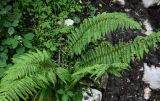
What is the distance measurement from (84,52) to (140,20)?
3.79 feet

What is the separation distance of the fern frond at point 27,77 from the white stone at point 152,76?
130 centimetres

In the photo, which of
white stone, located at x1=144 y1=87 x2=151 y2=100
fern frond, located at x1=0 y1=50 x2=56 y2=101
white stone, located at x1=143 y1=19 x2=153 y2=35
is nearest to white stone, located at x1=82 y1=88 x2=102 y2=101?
fern frond, located at x1=0 y1=50 x2=56 y2=101

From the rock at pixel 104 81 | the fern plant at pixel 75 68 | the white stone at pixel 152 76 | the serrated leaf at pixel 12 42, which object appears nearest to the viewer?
the fern plant at pixel 75 68

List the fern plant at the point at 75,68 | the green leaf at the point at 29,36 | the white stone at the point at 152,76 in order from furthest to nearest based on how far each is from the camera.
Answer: the white stone at the point at 152,76
the green leaf at the point at 29,36
the fern plant at the point at 75,68

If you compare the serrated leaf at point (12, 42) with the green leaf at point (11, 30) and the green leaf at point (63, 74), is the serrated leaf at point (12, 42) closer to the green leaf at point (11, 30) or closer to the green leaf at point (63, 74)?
the green leaf at point (11, 30)

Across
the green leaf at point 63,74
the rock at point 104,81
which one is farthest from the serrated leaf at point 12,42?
the rock at point 104,81

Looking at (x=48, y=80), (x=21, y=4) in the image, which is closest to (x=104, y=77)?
(x=48, y=80)

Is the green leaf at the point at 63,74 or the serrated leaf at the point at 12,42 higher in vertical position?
the serrated leaf at the point at 12,42

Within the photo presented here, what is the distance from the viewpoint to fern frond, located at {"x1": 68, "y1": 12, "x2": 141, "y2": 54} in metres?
3.48

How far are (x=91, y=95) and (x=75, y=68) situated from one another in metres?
0.35

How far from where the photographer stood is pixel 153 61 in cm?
430

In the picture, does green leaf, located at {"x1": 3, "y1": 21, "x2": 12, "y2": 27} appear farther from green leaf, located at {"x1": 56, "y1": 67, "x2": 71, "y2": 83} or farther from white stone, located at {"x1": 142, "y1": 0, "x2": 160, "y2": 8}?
white stone, located at {"x1": 142, "y1": 0, "x2": 160, "y2": 8}

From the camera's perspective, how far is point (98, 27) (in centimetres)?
359

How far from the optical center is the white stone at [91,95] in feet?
12.1
